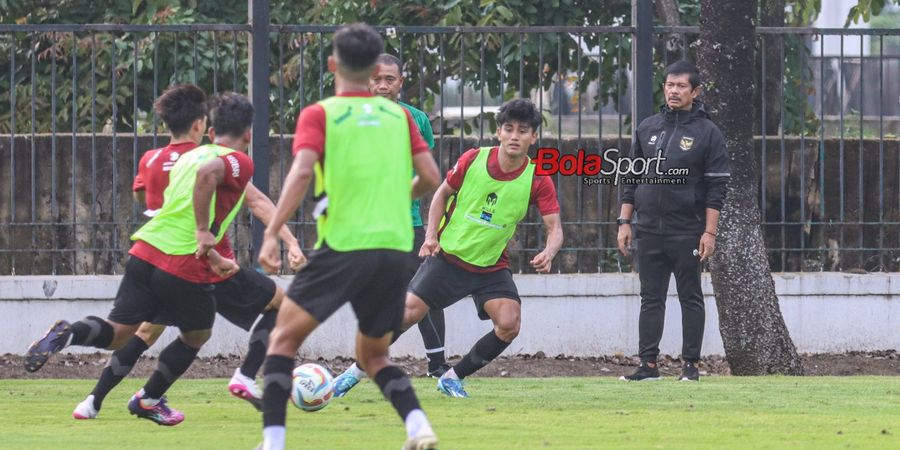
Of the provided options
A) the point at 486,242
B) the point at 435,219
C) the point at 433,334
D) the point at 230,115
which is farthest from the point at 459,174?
the point at 230,115

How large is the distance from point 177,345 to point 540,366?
440cm

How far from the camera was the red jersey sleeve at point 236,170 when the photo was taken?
6.97 meters

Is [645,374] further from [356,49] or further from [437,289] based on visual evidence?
[356,49]

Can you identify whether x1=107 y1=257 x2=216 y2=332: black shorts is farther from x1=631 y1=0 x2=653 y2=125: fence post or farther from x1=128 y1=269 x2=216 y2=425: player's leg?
x1=631 y1=0 x2=653 y2=125: fence post

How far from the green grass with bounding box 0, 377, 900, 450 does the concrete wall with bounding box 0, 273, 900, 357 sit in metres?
1.77

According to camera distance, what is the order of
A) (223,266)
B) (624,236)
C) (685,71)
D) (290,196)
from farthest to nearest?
(624,236) < (685,71) < (223,266) < (290,196)

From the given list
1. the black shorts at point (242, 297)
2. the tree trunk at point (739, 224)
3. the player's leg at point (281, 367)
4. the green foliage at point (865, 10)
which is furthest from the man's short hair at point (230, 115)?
the green foliage at point (865, 10)

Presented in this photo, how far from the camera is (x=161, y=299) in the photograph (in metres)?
7.14

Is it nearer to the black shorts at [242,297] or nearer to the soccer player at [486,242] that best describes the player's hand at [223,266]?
the black shorts at [242,297]

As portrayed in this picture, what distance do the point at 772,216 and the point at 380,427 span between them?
5953mm

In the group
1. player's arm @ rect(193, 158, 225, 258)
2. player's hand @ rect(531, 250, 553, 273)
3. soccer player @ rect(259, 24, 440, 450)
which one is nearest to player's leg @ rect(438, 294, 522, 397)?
→ player's hand @ rect(531, 250, 553, 273)

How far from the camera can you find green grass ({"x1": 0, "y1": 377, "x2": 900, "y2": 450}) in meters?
6.51

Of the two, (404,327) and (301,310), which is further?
(404,327)

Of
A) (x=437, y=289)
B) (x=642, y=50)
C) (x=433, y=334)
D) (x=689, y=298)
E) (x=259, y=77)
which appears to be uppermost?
(x=642, y=50)
